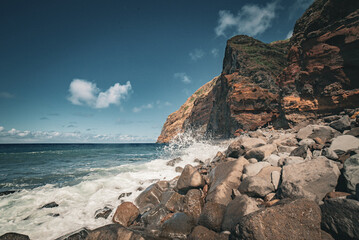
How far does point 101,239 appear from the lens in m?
3.42

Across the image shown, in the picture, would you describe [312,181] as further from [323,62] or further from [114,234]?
[323,62]

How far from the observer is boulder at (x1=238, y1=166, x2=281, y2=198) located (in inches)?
148

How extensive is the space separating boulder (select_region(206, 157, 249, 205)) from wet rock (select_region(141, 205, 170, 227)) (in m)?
1.39

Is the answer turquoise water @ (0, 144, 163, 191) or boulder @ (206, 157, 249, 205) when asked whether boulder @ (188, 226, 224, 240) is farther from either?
turquoise water @ (0, 144, 163, 191)

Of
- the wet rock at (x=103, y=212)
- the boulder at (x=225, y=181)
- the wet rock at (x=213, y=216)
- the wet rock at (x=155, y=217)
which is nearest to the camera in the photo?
the wet rock at (x=213, y=216)

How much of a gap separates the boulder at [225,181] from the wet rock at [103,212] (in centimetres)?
360

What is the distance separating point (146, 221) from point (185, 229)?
1481 millimetres

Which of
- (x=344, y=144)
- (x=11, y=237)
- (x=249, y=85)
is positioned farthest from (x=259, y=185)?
(x=249, y=85)

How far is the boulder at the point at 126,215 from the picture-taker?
4.82 metres

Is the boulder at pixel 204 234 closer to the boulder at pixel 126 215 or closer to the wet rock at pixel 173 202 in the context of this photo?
the wet rock at pixel 173 202

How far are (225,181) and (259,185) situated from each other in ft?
3.24

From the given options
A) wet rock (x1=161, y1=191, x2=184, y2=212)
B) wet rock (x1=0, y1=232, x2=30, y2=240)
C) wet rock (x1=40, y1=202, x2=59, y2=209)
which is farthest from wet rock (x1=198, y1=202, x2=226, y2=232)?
wet rock (x1=40, y1=202, x2=59, y2=209)

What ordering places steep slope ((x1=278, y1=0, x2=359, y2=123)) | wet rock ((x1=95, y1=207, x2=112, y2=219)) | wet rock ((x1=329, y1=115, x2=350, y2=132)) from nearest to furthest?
wet rock ((x1=95, y1=207, x2=112, y2=219)), wet rock ((x1=329, y1=115, x2=350, y2=132)), steep slope ((x1=278, y1=0, x2=359, y2=123))

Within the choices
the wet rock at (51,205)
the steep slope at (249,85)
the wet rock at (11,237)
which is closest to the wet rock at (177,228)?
the wet rock at (11,237)
